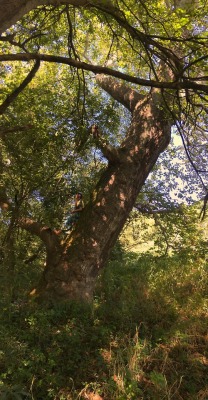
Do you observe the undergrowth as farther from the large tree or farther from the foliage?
the large tree

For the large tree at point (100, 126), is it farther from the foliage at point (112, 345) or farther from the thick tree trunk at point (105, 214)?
the foliage at point (112, 345)

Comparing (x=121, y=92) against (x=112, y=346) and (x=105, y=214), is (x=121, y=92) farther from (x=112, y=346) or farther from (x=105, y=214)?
(x=112, y=346)

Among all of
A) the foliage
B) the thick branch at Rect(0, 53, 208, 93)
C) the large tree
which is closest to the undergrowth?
the foliage

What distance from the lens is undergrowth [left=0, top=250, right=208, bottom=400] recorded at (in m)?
3.65

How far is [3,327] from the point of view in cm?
430

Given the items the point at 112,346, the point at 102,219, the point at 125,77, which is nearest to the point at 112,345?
the point at 112,346

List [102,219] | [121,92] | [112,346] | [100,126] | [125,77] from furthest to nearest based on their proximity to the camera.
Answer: [121,92], [100,126], [102,219], [112,346], [125,77]

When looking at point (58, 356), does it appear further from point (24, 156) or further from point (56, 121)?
point (56, 121)

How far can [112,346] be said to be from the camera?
4.50 meters

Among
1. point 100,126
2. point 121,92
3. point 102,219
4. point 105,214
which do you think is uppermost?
point 121,92

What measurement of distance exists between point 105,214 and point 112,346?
2332mm

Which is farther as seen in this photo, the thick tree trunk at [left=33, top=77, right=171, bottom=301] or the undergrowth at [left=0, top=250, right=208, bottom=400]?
the thick tree trunk at [left=33, top=77, right=171, bottom=301]

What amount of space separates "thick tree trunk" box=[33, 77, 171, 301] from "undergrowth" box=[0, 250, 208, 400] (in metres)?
0.45

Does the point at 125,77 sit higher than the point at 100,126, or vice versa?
the point at 100,126
